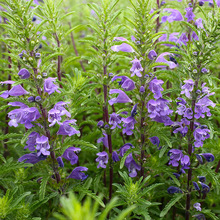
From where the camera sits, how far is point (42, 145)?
287cm

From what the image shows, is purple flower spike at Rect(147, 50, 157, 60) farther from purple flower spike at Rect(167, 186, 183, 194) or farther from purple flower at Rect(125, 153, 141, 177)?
purple flower spike at Rect(167, 186, 183, 194)

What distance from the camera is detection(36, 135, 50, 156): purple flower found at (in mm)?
2796

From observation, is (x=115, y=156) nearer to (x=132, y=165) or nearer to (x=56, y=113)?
(x=132, y=165)

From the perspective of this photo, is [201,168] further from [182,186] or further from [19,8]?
[19,8]

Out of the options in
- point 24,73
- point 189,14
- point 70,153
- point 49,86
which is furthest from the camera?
point 189,14

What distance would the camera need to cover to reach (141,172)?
3512 mm

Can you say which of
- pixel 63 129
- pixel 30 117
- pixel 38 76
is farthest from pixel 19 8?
pixel 63 129

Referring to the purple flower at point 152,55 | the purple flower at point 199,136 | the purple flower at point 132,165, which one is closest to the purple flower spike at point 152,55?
the purple flower at point 152,55

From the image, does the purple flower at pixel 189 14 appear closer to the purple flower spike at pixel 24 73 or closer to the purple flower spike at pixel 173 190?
the purple flower spike at pixel 173 190

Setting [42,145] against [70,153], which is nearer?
[42,145]

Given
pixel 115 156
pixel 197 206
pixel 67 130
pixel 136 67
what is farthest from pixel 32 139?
pixel 197 206

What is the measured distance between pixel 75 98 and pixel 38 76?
2.65 feet

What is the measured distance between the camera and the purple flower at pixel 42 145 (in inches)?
110

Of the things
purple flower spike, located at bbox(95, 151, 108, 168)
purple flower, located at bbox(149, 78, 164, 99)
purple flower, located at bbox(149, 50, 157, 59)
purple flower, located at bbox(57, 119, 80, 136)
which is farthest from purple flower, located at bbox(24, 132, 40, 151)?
purple flower, located at bbox(149, 50, 157, 59)
